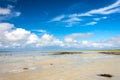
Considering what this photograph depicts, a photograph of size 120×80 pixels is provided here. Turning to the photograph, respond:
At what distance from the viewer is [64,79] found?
16.5m

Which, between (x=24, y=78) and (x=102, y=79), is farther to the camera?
(x=24, y=78)

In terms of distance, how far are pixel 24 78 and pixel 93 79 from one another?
745 cm

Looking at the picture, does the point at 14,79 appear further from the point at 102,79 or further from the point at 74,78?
the point at 102,79

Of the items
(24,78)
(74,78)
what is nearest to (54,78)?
(74,78)

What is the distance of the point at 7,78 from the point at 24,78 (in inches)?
73.9

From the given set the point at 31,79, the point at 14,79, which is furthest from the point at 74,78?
the point at 14,79

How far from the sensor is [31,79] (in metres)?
16.7

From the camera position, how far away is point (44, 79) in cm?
1672

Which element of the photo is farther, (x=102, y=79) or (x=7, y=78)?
(x=7, y=78)

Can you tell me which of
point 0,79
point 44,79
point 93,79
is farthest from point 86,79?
point 0,79

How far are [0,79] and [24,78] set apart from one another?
8.19 feet

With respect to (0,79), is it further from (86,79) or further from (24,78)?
(86,79)

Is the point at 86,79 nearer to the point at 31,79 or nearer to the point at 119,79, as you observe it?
the point at 119,79

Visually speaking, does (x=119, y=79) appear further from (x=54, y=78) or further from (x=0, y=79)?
(x=0, y=79)
